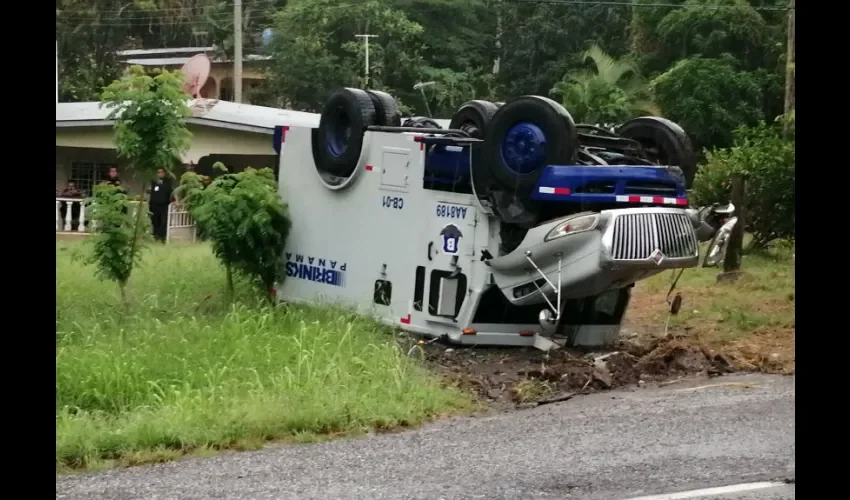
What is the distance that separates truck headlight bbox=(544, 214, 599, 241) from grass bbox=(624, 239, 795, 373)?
222cm

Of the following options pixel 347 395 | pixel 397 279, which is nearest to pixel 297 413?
pixel 347 395

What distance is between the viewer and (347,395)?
8.34 m

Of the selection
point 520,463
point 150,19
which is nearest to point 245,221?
point 520,463

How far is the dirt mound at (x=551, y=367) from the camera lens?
30.3 ft

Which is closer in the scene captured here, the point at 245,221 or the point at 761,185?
the point at 245,221

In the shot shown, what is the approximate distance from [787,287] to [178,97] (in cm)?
854

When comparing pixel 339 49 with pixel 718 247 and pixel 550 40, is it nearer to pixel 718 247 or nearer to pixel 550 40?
pixel 550 40

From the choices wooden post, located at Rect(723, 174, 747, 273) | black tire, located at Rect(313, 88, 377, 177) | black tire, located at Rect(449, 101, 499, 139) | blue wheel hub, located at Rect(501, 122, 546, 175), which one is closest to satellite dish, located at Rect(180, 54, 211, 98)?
wooden post, located at Rect(723, 174, 747, 273)

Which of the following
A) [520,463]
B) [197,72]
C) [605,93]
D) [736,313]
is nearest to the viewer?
[520,463]

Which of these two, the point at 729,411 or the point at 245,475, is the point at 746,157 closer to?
the point at 729,411

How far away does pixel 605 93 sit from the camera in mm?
26109

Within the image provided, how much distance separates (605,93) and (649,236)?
56.6ft

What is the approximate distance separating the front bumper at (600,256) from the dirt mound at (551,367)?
0.58 m

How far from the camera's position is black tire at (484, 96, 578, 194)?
31.1 ft
